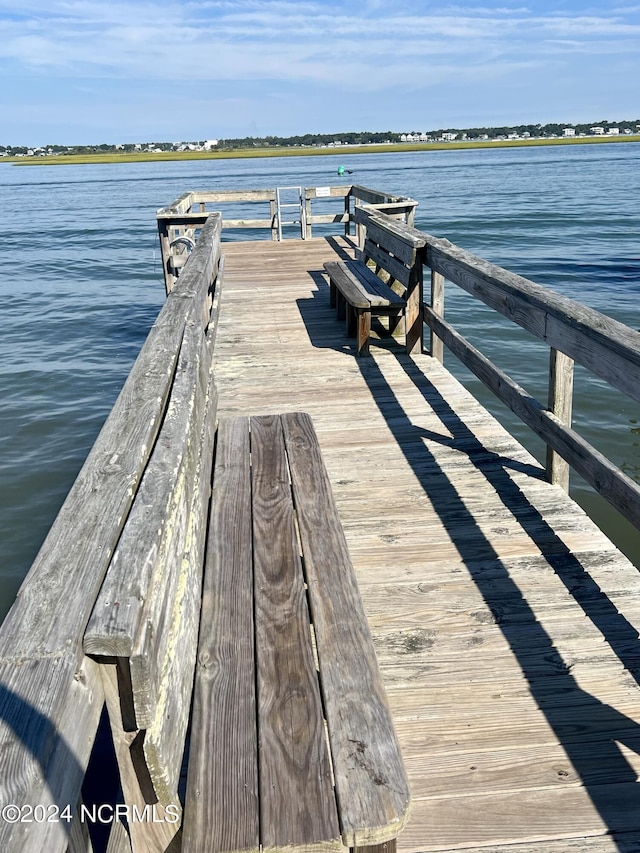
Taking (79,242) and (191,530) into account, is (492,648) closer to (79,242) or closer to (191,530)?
(191,530)

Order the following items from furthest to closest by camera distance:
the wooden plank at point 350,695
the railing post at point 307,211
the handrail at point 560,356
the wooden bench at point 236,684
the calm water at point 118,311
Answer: the railing post at point 307,211
the calm water at point 118,311
the handrail at point 560,356
the wooden plank at point 350,695
the wooden bench at point 236,684

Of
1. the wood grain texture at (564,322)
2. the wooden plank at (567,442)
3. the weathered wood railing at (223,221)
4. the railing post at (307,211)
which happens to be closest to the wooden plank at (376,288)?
the wooden plank at (567,442)

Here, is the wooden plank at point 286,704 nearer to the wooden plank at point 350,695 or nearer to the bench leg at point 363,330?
the wooden plank at point 350,695

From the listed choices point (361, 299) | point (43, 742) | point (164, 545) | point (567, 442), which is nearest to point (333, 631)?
point (164, 545)

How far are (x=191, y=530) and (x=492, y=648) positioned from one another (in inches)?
53.0

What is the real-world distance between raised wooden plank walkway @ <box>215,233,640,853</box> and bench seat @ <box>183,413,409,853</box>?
1.89ft

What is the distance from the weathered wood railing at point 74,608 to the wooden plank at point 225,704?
0.11 meters

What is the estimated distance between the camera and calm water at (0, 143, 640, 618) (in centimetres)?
738

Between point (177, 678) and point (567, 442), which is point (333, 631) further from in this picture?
point (567, 442)

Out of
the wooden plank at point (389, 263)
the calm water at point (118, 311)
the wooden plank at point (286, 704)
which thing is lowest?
the calm water at point (118, 311)

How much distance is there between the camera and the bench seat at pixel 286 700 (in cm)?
142

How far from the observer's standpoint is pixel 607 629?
2803 mm

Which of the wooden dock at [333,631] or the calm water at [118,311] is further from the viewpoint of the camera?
the calm water at [118,311]

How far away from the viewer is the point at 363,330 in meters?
6.50
